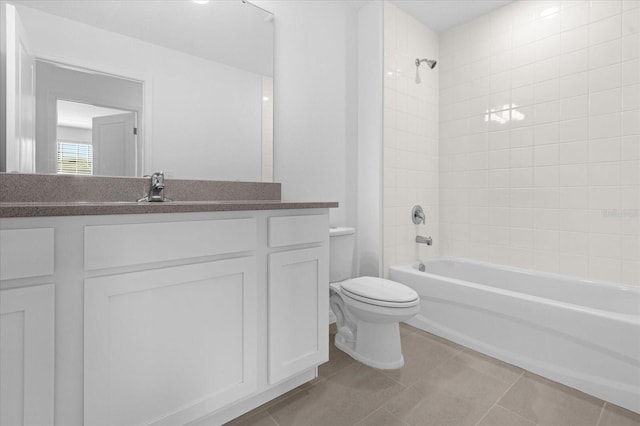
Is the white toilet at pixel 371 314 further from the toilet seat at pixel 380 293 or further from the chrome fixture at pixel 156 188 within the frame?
the chrome fixture at pixel 156 188

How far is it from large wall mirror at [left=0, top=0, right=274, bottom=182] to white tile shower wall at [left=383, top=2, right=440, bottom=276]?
0.93 meters

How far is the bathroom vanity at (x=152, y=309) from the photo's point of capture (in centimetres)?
82

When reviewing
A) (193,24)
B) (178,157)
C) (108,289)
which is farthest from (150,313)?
(193,24)

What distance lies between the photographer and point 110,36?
4.77 ft

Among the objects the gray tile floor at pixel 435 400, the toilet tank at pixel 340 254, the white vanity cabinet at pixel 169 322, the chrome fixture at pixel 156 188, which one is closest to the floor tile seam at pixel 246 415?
the gray tile floor at pixel 435 400

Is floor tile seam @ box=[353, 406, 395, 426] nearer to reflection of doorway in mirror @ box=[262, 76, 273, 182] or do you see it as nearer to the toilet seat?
the toilet seat

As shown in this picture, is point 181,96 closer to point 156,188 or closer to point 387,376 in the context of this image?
point 156,188

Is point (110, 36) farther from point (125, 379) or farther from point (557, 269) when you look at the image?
point (557, 269)

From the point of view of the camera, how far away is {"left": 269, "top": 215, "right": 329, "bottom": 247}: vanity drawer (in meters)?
1.32

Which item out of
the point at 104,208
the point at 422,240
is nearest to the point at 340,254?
the point at 422,240

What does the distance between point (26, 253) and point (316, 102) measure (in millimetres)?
1840

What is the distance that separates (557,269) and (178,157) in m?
2.54

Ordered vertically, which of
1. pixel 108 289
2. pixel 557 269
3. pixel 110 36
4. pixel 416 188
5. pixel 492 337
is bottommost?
pixel 492 337

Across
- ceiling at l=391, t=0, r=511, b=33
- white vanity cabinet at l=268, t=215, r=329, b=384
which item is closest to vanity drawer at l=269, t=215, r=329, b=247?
white vanity cabinet at l=268, t=215, r=329, b=384
